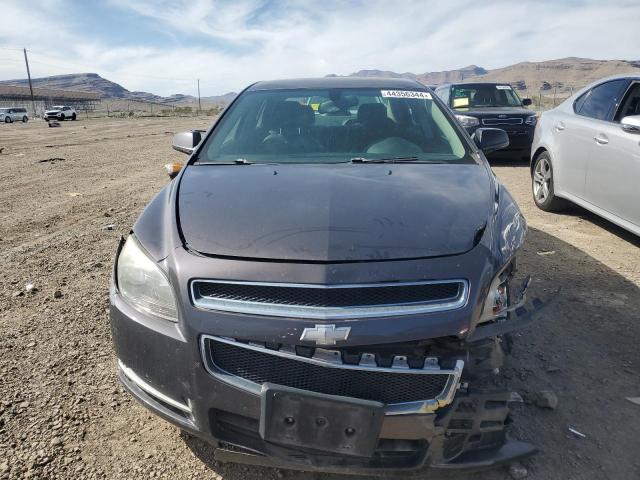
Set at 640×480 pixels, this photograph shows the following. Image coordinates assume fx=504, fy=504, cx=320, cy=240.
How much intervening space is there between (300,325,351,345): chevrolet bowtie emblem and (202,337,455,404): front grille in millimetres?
81

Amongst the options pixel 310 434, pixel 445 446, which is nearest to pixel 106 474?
pixel 310 434

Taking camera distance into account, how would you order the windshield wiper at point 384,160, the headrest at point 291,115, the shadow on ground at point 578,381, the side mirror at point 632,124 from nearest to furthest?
the shadow on ground at point 578,381, the windshield wiper at point 384,160, the headrest at point 291,115, the side mirror at point 632,124

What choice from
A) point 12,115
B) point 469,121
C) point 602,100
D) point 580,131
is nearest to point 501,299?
point 580,131

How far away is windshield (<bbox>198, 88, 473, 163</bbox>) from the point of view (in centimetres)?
296

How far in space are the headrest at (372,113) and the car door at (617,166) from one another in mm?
2477

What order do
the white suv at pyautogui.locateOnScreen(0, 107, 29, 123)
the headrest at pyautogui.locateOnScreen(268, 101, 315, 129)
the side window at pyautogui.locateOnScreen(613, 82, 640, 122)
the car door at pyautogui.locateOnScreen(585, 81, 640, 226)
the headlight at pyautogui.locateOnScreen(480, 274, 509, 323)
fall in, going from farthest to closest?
1. the white suv at pyautogui.locateOnScreen(0, 107, 29, 123)
2. the side window at pyautogui.locateOnScreen(613, 82, 640, 122)
3. the car door at pyautogui.locateOnScreen(585, 81, 640, 226)
4. the headrest at pyautogui.locateOnScreen(268, 101, 315, 129)
5. the headlight at pyautogui.locateOnScreen(480, 274, 509, 323)

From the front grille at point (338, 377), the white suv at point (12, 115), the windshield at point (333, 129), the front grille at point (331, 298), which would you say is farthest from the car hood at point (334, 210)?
the white suv at point (12, 115)

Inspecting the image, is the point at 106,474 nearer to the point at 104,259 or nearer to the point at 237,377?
the point at 237,377

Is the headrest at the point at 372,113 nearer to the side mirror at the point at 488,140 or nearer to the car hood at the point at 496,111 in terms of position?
the side mirror at the point at 488,140

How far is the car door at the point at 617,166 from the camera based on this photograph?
437 centimetres

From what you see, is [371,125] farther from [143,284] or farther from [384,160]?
[143,284]

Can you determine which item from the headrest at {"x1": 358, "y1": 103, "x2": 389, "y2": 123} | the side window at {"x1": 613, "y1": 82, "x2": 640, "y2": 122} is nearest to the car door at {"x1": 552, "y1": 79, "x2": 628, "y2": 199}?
the side window at {"x1": 613, "y1": 82, "x2": 640, "y2": 122}

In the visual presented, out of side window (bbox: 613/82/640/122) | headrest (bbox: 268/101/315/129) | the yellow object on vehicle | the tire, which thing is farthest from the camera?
the yellow object on vehicle

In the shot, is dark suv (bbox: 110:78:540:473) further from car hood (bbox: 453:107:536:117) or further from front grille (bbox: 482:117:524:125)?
car hood (bbox: 453:107:536:117)
